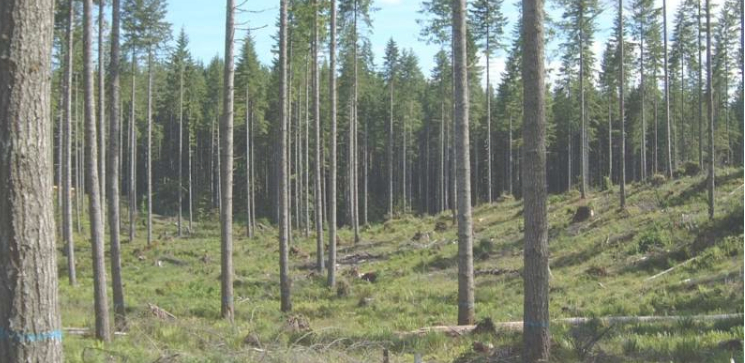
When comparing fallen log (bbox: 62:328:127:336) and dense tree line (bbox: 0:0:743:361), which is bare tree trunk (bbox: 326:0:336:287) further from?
fallen log (bbox: 62:328:127:336)

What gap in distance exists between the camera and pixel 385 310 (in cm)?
1542

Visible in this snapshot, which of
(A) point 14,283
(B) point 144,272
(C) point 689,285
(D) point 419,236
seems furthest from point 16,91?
(D) point 419,236

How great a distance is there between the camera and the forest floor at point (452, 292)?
8352 millimetres

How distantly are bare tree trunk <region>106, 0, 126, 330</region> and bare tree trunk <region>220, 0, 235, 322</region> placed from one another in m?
2.22

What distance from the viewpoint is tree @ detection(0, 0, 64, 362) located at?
3781mm

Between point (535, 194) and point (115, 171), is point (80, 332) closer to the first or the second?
point (115, 171)

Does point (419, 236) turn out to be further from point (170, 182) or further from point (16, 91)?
point (170, 182)

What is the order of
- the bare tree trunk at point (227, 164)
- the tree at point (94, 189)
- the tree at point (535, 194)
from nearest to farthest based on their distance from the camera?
1. the tree at point (535, 194)
2. the tree at point (94, 189)
3. the bare tree trunk at point (227, 164)

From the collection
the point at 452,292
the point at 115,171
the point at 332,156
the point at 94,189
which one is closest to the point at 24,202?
the point at 94,189

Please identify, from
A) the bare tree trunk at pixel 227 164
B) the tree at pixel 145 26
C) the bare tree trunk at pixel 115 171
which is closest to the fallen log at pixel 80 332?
the bare tree trunk at pixel 115 171

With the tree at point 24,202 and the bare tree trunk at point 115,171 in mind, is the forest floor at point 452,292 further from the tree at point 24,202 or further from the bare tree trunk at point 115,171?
the tree at point 24,202

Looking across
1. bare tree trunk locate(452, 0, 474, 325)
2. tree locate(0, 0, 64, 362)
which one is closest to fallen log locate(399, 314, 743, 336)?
bare tree trunk locate(452, 0, 474, 325)

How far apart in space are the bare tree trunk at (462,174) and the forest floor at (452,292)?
1167 mm

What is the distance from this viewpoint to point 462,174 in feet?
35.8
